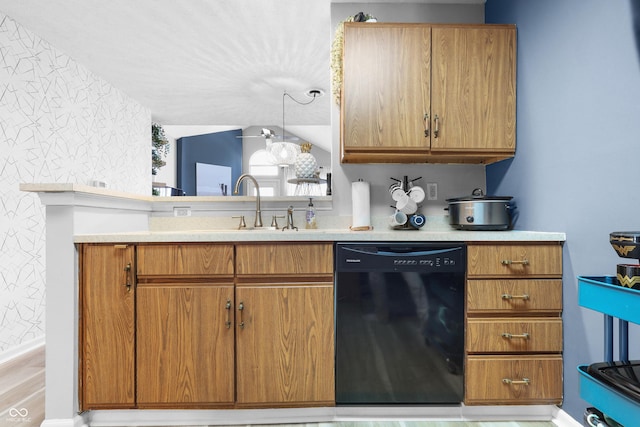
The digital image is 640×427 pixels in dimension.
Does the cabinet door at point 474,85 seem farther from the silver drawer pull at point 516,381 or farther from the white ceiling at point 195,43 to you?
the silver drawer pull at point 516,381

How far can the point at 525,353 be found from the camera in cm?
155

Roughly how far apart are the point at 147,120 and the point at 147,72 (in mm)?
1364

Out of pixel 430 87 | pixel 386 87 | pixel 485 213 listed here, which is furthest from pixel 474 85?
pixel 485 213

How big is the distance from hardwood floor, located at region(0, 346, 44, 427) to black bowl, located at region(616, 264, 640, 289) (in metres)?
2.46

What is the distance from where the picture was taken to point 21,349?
8.16 ft

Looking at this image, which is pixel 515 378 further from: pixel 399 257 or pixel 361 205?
pixel 361 205

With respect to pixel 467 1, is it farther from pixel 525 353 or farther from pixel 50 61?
pixel 50 61

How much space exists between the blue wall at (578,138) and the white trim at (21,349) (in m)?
3.53

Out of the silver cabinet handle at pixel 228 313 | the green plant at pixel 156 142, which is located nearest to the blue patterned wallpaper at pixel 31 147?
the green plant at pixel 156 142

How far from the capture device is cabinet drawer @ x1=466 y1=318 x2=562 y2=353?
1.54 metres

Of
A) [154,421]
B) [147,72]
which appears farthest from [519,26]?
[147,72]

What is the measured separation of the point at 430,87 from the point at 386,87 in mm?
250

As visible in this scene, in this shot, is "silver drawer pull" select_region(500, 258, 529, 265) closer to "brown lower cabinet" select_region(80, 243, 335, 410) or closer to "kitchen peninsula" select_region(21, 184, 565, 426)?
"kitchen peninsula" select_region(21, 184, 565, 426)

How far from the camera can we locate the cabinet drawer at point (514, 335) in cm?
154
